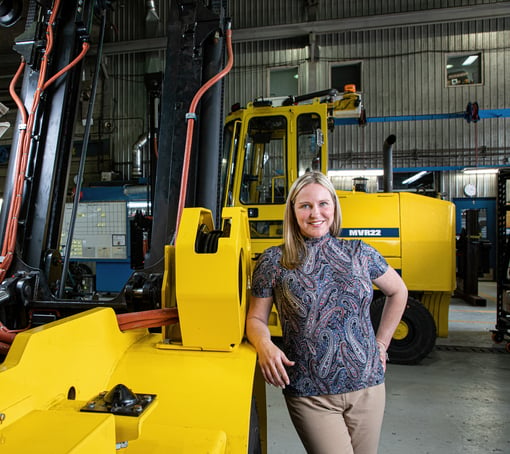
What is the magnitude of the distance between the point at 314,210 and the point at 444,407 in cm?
282

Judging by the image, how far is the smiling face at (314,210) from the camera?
1612mm

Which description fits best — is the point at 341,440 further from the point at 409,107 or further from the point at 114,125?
the point at 114,125

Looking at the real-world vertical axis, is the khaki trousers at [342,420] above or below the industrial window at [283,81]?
below

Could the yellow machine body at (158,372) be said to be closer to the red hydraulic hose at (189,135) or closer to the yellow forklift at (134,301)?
the yellow forklift at (134,301)

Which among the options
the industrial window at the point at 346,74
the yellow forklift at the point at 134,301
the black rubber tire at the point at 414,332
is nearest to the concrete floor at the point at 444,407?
the black rubber tire at the point at 414,332

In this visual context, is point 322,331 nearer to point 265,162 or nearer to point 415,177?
point 265,162

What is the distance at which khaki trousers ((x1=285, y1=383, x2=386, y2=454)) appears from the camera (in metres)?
1.49

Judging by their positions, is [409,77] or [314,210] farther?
[409,77]

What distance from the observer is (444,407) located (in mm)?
3381

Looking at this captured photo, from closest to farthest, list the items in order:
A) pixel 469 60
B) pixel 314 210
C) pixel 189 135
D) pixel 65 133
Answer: pixel 314 210
pixel 189 135
pixel 65 133
pixel 469 60

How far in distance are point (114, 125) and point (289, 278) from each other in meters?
12.6

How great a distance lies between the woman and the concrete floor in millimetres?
1413

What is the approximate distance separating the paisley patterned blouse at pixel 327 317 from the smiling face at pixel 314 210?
86mm

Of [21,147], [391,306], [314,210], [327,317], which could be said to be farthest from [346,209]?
[21,147]
